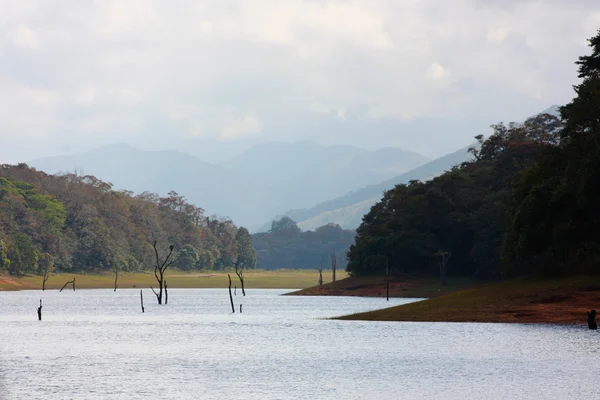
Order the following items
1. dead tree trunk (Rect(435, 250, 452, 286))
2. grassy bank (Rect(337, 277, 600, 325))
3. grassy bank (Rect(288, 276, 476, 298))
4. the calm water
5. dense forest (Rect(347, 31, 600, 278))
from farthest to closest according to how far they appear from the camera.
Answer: dead tree trunk (Rect(435, 250, 452, 286)), grassy bank (Rect(288, 276, 476, 298)), dense forest (Rect(347, 31, 600, 278)), grassy bank (Rect(337, 277, 600, 325)), the calm water

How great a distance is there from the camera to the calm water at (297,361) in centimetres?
4584

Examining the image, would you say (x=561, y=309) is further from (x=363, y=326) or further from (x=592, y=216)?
(x=363, y=326)

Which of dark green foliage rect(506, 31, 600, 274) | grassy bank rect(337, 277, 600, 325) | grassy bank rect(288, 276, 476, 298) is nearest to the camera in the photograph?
grassy bank rect(337, 277, 600, 325)

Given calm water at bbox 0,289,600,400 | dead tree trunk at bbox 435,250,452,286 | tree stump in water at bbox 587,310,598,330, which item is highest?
dead tree trunk at bbox 435,250,452,286

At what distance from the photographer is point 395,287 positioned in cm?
16025

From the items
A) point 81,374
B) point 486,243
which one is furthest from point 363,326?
point 486,243

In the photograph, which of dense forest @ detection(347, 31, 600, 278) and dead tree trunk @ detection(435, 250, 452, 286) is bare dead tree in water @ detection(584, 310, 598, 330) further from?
dead tree trunk @ detection(435, 250, 452, 286)

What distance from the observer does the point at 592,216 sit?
92.2 metres

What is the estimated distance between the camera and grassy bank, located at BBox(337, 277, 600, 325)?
8394 centimetres

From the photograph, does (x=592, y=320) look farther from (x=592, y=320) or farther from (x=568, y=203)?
(x=568, y=203)

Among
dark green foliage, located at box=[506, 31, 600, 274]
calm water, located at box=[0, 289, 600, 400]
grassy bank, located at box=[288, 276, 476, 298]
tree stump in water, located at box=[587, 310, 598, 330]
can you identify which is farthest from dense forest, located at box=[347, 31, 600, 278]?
tree stump in water, located at box=[587, 310, 598, 330]

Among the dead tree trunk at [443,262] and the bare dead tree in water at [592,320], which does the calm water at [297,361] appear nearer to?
the bare dead tree in water at [592,320]

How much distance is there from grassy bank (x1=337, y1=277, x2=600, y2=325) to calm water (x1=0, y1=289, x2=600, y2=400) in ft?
10.5

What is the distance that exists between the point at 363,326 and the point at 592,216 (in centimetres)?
2440
